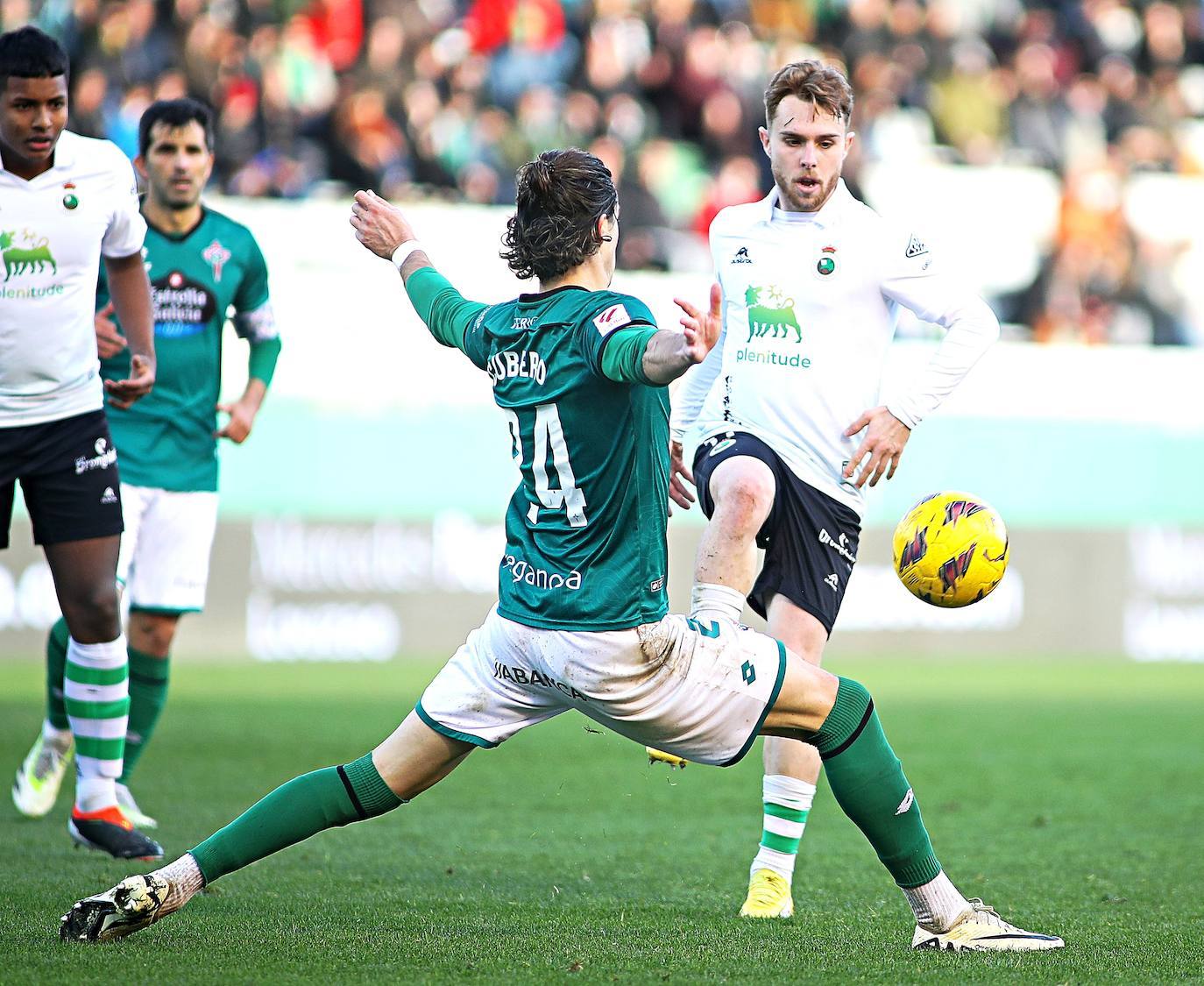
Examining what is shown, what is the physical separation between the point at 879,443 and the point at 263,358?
3.53 meters

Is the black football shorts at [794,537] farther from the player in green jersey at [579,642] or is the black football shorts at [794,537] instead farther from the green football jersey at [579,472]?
the green football jersey at [579,472]

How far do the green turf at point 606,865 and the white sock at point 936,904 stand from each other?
12 centimetres

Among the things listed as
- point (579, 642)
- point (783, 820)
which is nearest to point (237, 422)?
point (783, 820)

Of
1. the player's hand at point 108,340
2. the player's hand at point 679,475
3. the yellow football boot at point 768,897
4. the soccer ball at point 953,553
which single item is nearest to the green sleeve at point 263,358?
the player's hand at point 108,340

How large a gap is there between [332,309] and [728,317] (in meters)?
8.20

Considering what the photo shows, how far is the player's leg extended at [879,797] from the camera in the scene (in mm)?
4492

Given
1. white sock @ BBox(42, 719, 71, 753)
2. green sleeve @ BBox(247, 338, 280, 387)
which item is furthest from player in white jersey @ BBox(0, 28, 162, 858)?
green sleeve @ BBox(247, 338, 280, 387)

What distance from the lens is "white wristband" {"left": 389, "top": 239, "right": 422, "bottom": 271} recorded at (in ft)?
16.0

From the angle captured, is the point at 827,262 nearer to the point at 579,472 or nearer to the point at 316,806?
the point at 579,472

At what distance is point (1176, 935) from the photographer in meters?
4.97

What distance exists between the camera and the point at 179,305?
740 centimetres

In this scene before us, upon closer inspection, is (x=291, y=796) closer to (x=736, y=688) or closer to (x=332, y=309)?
(x=736, y=688)

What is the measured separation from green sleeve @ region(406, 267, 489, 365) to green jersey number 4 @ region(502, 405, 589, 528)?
0.34 metres

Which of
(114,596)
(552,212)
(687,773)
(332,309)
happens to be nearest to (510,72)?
(332,309)
